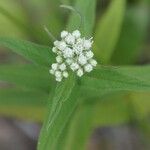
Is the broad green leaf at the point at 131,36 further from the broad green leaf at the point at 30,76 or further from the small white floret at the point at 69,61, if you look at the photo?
the small white floret at the point at 69,61

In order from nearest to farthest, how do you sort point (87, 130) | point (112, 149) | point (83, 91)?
1. point (83, 91)
2. point (87, 130)
3. point (112, 149)

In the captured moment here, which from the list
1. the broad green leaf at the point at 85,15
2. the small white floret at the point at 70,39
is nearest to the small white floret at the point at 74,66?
the small white floret at the point at 70,39

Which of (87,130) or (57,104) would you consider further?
(87,130)

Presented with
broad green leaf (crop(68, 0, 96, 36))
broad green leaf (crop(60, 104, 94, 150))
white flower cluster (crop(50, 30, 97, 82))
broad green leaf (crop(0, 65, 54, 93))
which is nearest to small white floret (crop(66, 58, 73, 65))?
white flower cluster (crop(50, 30, 97, 82))

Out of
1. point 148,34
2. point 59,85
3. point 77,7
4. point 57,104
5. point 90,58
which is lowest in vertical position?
point 57,104

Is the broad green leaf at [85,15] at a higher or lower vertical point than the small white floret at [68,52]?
higher

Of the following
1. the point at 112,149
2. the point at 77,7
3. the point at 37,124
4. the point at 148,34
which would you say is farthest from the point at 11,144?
the point at 77,7

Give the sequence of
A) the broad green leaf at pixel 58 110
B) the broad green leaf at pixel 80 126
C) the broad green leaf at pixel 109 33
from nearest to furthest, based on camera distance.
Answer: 1. the broad green leaf at pixel 58 110
2. the broad green leaf at pixel 80 126
3. the broad green leaf at pixel 109 33

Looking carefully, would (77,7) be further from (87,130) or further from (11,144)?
(11,144)

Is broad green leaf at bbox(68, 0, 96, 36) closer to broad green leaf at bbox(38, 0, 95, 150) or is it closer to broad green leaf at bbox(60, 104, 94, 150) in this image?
broad green leaf at bbox(38, 0, 95, 150)
